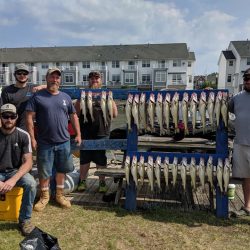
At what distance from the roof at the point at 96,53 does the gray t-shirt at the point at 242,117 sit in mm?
Result: 57790

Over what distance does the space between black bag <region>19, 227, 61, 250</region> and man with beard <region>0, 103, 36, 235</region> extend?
743 millimetres

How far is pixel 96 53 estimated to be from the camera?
63781 mm

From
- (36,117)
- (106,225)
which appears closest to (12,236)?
(106,225)

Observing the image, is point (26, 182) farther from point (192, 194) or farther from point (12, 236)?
point (192, 194)

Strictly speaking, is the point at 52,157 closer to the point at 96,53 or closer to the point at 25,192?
the point at 25,192

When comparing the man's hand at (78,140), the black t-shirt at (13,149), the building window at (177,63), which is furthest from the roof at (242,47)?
the black t-shirt at (13,149)

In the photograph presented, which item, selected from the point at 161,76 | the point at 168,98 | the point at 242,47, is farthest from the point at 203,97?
the point at 242,47

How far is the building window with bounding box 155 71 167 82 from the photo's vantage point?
198 ft

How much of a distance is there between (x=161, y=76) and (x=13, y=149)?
191 ft

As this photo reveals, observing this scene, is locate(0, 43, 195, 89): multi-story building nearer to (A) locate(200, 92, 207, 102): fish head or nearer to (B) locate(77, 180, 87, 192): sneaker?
(B) locate(77, 180, 87, 192): sneaker

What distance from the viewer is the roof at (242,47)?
181 ft

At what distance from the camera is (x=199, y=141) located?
5.75 meters

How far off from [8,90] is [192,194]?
12.1 ft

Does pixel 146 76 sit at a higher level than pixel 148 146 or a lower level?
higher
